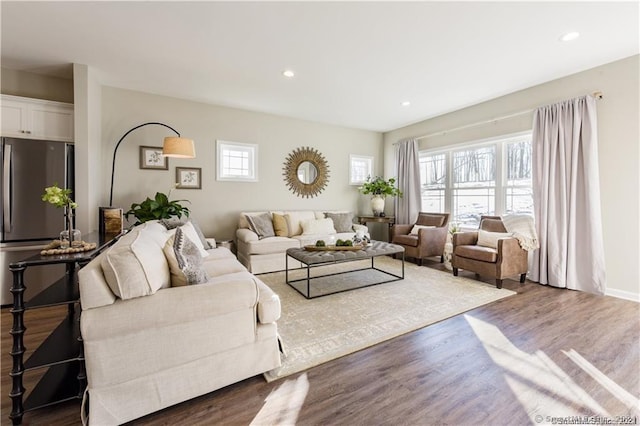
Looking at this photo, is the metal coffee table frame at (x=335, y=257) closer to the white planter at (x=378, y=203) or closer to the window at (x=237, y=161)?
the white planter at (x=378, y=203)

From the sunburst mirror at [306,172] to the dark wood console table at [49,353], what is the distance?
3762mm

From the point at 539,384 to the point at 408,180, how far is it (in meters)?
4.39

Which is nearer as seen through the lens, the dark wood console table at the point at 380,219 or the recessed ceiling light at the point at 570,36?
the recessed ceiling light at the point at 570,36

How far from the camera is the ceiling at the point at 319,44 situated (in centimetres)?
230

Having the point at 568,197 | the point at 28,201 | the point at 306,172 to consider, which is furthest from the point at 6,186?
the point at 568,197

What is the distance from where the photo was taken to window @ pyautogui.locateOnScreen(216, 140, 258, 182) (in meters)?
4.74

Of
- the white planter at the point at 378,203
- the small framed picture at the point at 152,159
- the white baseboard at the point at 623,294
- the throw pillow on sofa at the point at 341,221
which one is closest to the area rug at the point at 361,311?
the white baseboard at the point at 623,294

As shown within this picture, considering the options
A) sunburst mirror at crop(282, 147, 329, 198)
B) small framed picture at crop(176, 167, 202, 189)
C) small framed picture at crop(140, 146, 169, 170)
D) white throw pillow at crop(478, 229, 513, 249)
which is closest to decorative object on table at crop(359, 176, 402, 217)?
sunburst mirror at crop(282, 147, 329, 198)

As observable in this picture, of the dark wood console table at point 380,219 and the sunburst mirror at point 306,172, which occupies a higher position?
the sunburst mirror at point 306,172

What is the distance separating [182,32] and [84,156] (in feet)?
6.17

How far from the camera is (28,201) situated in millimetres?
3037

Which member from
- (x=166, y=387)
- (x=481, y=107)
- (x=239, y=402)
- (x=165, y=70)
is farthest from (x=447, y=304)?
(x=165, y=70)

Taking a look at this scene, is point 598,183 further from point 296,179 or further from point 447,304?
point 296,179

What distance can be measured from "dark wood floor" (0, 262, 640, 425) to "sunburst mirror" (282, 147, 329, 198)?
12.0 ft
